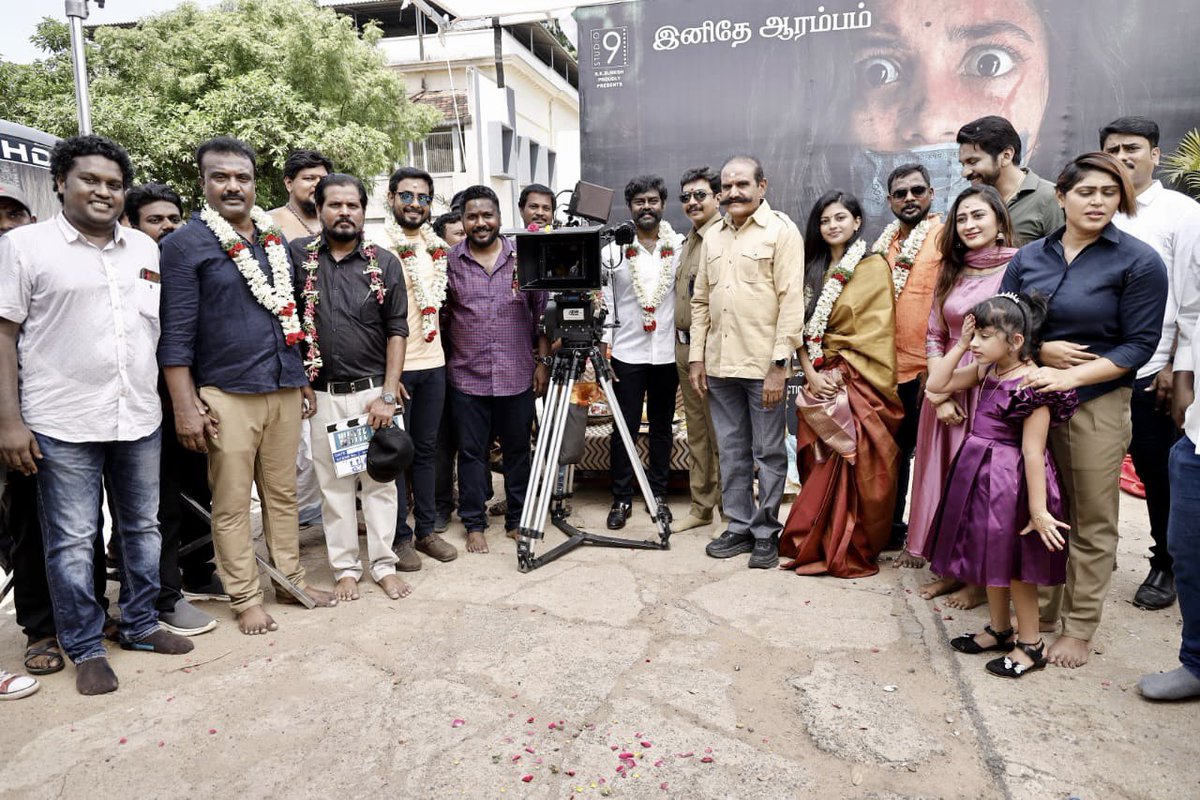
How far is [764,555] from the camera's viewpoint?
3967mm

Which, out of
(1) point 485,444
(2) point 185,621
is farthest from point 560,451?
(2) point 185,621

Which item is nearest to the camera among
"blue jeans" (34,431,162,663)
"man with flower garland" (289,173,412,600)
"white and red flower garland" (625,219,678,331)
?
"blue jeans" (34,431,162,663)

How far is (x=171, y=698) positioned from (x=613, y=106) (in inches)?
241

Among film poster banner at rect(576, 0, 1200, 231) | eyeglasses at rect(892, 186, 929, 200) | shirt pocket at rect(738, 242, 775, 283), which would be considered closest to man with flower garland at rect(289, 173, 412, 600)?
→ shirt pocket at rect(738, 242, 775, 283)

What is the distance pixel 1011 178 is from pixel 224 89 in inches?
588

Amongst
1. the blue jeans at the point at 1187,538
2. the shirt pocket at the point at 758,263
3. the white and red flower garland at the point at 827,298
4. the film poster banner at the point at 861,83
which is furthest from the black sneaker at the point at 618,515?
the film poster banner at the point at 861,83

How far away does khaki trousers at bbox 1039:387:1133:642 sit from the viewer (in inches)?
112

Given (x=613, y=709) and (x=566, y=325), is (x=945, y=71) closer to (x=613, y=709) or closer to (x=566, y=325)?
(x=566, y=325)

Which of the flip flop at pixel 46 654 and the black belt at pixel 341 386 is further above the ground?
the black belt at pixel 341 386

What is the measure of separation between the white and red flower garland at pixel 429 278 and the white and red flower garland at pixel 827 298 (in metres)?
1.89

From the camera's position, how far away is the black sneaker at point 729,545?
13.5 feet

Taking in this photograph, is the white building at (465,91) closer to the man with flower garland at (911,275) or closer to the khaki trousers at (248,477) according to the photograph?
the man with flower garland at (911,275)

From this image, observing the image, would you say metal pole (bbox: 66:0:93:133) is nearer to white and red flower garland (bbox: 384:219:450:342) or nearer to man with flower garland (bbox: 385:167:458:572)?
man with flower garland (bbox: 385:167:458:572)

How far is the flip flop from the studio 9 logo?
6208 mm
